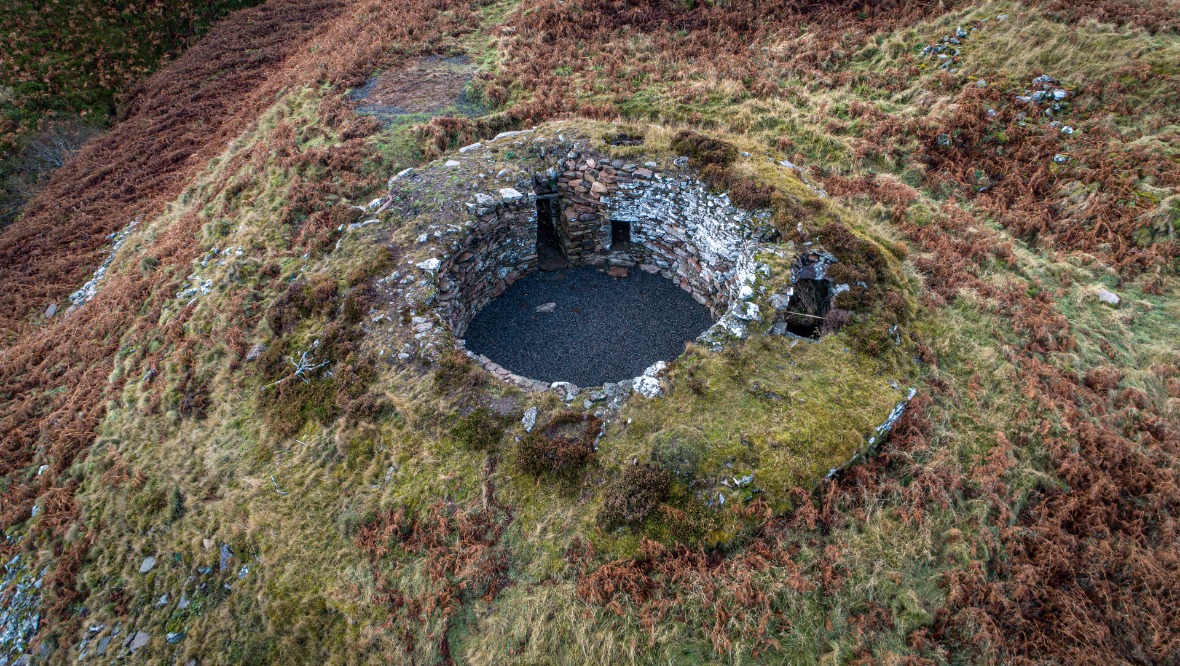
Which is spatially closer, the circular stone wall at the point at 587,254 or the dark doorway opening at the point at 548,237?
the circular stone wall at the point at 587,254

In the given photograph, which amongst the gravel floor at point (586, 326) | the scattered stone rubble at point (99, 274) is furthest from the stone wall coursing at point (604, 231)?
the scattered stone rubble at point (99, 274)

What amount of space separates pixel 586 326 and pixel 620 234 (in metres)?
3.75

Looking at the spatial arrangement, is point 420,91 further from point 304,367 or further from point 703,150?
point 304,367

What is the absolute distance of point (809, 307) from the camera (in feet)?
40.0

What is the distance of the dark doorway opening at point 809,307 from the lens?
11688 millimetres

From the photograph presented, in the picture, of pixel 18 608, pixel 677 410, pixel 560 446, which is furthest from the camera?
pixel 677 410

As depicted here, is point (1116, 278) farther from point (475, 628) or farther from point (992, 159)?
point (475, 628)

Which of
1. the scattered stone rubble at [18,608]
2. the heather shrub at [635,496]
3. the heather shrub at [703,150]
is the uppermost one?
the heather shrub at [703,150]

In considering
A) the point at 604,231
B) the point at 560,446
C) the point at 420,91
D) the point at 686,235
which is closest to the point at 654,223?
the point at 686,235

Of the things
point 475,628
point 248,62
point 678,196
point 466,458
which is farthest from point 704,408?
point 248,62

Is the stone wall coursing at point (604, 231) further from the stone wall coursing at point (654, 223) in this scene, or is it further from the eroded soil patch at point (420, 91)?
the eroded soil patch at point (420, 91)

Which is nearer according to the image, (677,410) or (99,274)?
(677,410)

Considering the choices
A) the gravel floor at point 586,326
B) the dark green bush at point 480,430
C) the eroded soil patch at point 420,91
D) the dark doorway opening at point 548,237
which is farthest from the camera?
the eroded soil patch at point 420,91

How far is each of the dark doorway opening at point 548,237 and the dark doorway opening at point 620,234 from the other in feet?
5.45
